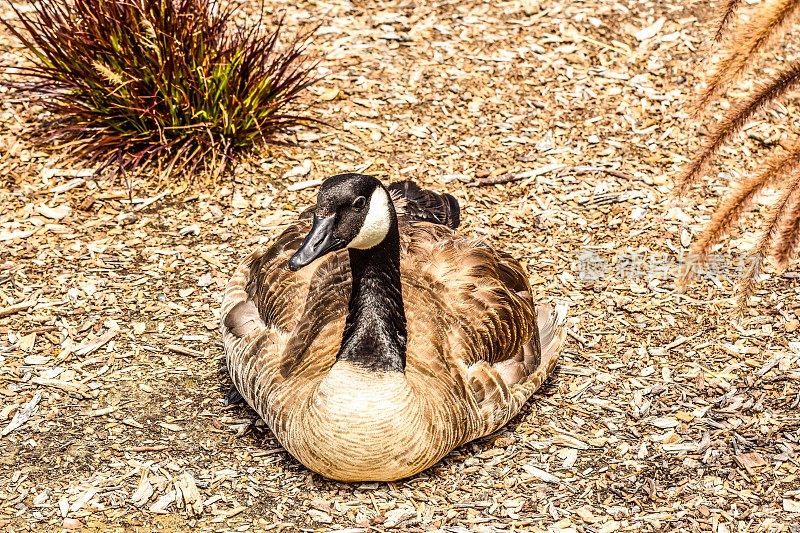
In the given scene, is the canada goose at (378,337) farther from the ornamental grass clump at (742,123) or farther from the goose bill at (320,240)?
the ornamental grass clump at (742,123)

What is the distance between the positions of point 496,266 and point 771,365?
5.60 ft

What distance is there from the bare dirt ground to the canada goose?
31cm

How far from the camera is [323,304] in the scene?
5.92 metres

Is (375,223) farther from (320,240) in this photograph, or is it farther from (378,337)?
(378,337)

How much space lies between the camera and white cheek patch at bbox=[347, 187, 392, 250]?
5211mm

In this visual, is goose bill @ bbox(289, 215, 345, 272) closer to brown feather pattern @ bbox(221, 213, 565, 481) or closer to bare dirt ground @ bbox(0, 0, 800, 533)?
brown feather pattern @ bbox(221, 213, 565, 481)

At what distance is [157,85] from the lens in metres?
7.76

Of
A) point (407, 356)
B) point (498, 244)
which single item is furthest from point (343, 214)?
point (498, 244)

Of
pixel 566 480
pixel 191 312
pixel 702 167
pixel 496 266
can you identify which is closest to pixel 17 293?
pixel 191 312

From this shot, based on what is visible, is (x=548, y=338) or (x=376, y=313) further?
(x=548, y=338)

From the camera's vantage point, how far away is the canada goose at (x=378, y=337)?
5.26 m

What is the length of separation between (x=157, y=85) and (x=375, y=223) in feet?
10.4

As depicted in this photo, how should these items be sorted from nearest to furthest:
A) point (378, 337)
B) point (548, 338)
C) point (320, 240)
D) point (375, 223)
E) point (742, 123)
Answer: point (742, 123) < point (320, 240) < point (375, 223) < point (378, 337) < point (548, 338)

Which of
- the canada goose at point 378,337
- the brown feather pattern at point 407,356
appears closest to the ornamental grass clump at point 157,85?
the canada goose at point 378,337
